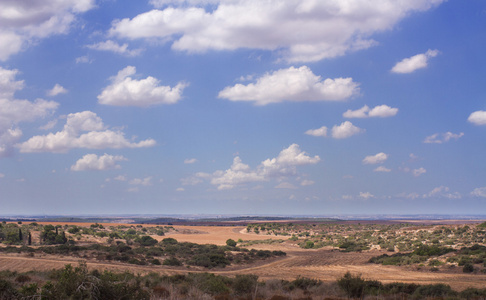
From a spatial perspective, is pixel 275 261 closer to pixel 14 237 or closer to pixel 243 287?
pixel 243 287

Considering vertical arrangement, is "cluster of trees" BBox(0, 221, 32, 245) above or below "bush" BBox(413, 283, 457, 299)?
below

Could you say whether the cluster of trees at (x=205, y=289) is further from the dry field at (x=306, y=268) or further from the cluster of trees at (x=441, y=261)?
the cluster of trees at (x=441, y=261)

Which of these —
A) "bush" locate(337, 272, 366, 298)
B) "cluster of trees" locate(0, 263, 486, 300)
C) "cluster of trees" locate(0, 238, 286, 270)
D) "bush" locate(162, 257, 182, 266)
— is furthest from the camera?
"cluster of trees" locate(0, 238, 286, 270)

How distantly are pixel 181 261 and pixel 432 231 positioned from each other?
43090 mm

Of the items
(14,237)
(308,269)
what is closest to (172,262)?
(308,269)

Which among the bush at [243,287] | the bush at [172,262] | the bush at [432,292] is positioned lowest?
the bush at [172,262]

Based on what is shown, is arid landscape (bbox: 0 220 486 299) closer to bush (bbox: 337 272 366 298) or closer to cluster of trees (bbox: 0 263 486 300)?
cluster of trees (bbox: 0 263 486 300)

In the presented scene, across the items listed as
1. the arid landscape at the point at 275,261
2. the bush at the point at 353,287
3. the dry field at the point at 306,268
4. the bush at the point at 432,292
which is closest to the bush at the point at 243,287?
the bush at the point at 353,287

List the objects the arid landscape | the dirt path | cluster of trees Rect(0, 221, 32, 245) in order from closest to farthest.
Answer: the dirt path → the arid landscape → cluster of trees Rect(0, 221, 32, 245)

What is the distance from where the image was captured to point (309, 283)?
2202 centimetres

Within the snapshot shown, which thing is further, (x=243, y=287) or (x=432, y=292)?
(x=432, y=292)

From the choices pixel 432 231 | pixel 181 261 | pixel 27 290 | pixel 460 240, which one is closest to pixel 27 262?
pixel 181 261

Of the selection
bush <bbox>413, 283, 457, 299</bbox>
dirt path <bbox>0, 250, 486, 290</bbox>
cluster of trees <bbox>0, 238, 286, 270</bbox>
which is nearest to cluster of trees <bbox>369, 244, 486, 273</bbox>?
dirt path <bbox>0, 250, 486, 290</bbox>

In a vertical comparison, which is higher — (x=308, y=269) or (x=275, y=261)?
(x=308, y=269)
